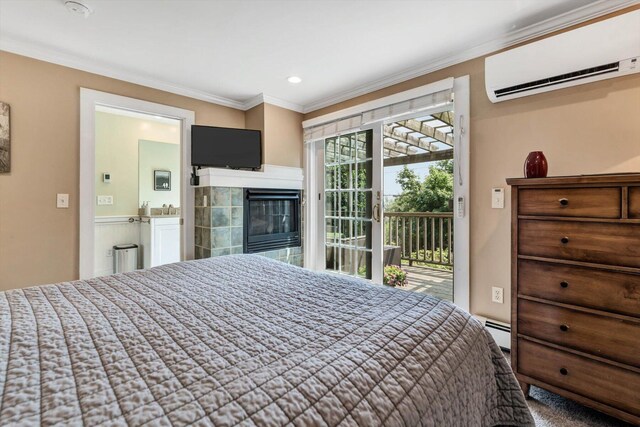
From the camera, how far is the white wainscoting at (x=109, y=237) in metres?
4.18

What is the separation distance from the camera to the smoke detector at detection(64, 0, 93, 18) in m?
1.86

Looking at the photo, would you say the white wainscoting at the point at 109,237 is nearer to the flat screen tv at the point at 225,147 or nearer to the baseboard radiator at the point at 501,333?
the flat screen tv at the point at 225,147

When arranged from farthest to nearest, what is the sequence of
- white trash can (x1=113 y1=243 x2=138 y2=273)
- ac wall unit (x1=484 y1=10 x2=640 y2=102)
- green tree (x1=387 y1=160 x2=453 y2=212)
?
1. white trash can (x1=113 y1=243 x2=138 y2=273)
2. green tree (x1=387 y1=160 x2=453 y2=212)
3. ac wall unit (x1=484 y1=10 x2=640 y2=102)

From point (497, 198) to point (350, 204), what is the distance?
5.16 feet

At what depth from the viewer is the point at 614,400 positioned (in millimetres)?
1469

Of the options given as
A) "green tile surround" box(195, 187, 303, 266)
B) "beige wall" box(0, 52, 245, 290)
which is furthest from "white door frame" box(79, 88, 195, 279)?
"green tile surround" box(195, 187, 303, 266)

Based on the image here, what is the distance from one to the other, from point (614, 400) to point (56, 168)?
161 inches

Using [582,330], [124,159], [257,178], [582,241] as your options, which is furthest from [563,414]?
[124,159]

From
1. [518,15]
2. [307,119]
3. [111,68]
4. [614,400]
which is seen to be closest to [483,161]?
[518,15]

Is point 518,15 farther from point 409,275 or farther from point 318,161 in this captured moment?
point 409,275

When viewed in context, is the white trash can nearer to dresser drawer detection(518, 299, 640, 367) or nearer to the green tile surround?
the green tile surround

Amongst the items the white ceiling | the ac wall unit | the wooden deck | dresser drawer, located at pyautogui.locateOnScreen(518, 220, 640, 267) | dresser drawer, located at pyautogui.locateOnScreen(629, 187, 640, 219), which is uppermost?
the white ceiling

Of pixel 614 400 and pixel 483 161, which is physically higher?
pixel 483 161

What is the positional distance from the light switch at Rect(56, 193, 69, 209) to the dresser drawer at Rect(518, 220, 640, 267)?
11.5 feet
